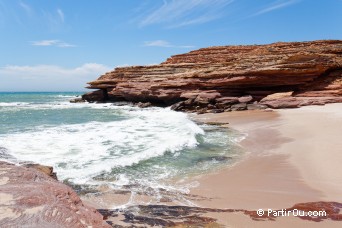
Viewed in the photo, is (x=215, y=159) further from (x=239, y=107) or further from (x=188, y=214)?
(x=239, y=107)

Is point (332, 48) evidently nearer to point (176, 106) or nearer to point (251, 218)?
point (176, 106)

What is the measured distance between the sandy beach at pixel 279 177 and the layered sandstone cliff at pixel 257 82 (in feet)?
45.0

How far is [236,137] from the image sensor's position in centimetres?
1315

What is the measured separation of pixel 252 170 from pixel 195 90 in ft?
74.1

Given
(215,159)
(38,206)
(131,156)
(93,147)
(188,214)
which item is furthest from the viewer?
(93,147)

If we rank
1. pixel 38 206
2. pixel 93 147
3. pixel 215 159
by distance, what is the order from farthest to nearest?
pixel 93 147
pixel 215 159
pixel 38 206

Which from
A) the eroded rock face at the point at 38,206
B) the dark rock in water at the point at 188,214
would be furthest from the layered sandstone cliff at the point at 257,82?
the eroded rock face at the point at 38,206

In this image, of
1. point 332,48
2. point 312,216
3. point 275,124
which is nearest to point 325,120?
point 275,124

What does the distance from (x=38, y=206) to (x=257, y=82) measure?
26719 mm

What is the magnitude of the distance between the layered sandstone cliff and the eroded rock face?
22.5m

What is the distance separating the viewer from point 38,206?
277 cm

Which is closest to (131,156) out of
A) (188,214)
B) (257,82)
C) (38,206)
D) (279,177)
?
(279,177)

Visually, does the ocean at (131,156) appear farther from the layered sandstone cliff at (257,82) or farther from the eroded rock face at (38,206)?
the layered sandstone cliff at (257,82)

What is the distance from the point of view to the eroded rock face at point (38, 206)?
8.36 feet
